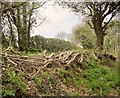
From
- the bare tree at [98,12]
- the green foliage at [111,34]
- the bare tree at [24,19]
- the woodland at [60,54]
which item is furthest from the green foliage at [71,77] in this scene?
the bare tree at [98,12]

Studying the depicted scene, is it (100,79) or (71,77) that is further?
(100,79)

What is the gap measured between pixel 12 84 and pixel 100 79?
4.05 feet

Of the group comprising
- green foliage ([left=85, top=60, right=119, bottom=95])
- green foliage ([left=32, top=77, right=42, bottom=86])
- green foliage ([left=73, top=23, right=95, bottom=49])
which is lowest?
green foliage ([left=85, top=60, right=119, bottom=95])

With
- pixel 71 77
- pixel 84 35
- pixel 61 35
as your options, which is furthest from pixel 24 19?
pixel 71 77

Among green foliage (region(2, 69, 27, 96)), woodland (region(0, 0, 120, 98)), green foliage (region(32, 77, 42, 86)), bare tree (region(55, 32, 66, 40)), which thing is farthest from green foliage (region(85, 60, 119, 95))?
green foliage (region(2, 69, 27, 96))

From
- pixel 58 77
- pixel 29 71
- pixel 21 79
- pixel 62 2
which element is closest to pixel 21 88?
pixel 21 79

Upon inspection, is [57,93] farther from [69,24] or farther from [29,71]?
[69,24]

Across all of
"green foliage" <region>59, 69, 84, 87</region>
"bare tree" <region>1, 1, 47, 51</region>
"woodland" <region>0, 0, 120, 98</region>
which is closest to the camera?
"woodland" <region>0, 0, 120, 98</region>

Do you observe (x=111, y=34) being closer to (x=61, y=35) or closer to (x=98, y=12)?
(x=98, y=12)

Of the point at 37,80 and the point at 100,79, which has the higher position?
the point at 37,80

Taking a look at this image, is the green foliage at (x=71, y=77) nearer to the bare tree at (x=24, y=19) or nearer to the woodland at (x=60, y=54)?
the woodland at (x=60, y=54)

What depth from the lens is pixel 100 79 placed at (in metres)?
3.04

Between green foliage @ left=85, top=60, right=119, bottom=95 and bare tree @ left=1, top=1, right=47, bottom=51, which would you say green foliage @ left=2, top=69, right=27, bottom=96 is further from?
bare tree @ left=1, top=1, right=47, bottom=51

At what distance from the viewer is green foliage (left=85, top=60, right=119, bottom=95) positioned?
110 inches
